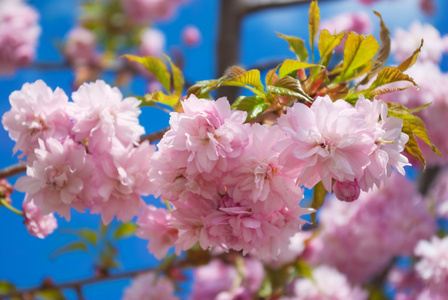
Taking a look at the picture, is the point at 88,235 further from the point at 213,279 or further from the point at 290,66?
the point at 290,66

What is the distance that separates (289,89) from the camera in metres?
0.63

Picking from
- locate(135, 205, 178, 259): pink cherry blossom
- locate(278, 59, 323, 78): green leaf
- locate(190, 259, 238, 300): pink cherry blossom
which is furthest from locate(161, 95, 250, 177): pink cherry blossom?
locate(190, 259, 238, 300): pink cherry blossom

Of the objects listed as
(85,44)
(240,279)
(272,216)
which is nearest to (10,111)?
(272,216)

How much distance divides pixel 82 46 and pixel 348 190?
351 cm

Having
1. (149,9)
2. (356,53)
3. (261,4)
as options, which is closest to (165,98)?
(356,53)

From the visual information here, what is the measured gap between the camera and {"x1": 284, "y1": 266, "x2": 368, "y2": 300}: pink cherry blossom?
178 cm

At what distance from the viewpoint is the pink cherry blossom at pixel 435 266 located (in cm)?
132

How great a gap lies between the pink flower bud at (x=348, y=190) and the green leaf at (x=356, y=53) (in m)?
0.19

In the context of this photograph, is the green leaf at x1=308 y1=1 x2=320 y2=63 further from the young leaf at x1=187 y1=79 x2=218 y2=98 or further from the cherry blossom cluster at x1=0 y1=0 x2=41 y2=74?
the cherry blossom cluster at x1=0 y1=0 x2=41 y2=74

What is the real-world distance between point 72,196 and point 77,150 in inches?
2.8

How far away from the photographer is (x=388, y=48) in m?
0.75

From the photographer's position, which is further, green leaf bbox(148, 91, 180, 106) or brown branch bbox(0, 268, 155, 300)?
brown branch bbox(0, 268, 155, 300)

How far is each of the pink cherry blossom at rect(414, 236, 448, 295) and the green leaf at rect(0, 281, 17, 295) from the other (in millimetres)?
1294

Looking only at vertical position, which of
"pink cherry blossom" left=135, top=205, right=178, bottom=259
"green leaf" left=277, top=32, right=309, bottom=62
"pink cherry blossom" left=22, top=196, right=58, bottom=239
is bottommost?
"pink cherry blossom" left=22, top=196, right=58, bottom=239
